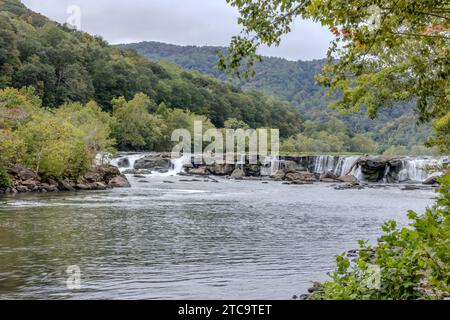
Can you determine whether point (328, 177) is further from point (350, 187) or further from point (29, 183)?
point (29, 183)

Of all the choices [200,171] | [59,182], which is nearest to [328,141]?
[200,171]

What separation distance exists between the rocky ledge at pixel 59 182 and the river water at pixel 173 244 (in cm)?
486

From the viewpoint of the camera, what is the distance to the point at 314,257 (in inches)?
561

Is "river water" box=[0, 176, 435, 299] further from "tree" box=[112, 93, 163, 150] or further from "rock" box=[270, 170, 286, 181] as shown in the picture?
"tree" box=[112, 93, 163, 150]

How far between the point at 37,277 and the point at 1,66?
76.6 m

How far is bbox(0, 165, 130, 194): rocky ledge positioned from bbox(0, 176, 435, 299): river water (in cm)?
486

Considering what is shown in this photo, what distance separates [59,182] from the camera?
3716 cm

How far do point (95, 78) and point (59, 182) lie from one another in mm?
70661

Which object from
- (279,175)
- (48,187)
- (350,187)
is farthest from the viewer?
(279,175)

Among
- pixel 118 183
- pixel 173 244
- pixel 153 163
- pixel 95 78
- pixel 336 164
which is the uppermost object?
pixel 95 78

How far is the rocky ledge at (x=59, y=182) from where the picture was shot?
1356 inches

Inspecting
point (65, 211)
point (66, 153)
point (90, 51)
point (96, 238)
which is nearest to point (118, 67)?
point (90, 51)

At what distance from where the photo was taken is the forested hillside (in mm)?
82125

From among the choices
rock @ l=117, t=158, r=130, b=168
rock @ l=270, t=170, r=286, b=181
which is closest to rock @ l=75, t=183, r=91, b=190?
rock @ l=117, t=158, r=130, b=168
